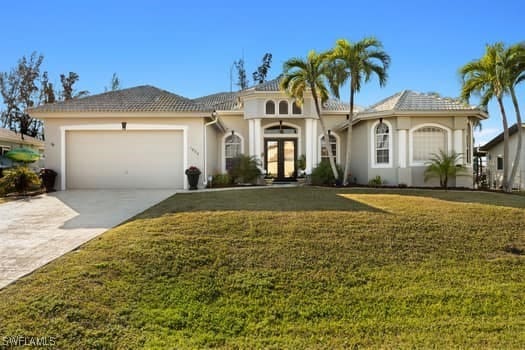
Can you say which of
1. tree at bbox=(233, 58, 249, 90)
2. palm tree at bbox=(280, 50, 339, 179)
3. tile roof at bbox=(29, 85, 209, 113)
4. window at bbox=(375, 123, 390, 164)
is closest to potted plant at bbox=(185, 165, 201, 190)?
tile roof at bbox=(29, 85, 209, 113)

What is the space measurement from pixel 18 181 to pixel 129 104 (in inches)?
213

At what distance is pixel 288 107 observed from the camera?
1969 cm

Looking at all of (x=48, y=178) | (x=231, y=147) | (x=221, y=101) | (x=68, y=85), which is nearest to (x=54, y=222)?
(x=48, y=178)

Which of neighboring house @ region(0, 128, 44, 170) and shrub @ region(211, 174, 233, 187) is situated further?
neighboring house @ region(0, 128, 44, 170)

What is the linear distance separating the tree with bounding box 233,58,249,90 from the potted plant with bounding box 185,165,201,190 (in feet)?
79.6

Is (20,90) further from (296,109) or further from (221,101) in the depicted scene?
(296,109)

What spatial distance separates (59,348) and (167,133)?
1280 cm

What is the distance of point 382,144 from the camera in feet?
56.5

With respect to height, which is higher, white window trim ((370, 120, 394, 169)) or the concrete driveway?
white window trim ((370, 120, 394, 169))

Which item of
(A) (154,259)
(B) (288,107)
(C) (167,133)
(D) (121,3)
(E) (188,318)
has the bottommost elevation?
(E) (188,318)

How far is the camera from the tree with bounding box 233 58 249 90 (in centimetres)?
3788

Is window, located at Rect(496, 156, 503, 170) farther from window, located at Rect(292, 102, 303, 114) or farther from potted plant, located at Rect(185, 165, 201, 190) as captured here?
potted plant, located at Rect(185, 165, 201, 190)

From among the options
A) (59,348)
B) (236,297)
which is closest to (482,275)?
(236,297)

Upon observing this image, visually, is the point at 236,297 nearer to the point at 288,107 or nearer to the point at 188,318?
the point at 188,318
